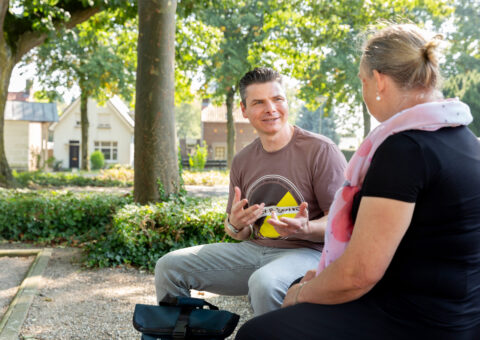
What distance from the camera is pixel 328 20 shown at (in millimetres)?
15016

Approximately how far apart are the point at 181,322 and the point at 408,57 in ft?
5.31

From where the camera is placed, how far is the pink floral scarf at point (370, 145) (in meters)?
1.80

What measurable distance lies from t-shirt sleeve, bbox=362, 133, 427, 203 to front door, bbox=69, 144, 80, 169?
50899mm

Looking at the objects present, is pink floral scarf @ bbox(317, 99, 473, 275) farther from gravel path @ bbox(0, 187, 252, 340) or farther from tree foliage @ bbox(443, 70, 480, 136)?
tree foliage @ bbox(443, 70, 480, 136)

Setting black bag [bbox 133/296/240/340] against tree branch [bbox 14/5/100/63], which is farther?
tree branch [bbox 14/5/100/63]

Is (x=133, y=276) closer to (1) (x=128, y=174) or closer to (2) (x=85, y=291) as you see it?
(2) (x=85, y=291)

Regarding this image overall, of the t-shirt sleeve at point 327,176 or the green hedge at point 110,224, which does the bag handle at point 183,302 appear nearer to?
the t-shirt sleeve at point 327,176

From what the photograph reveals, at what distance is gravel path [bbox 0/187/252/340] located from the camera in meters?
4.21

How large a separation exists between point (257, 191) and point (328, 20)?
12.8 metres

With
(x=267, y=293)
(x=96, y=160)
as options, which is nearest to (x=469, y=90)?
(x=96, y=160)

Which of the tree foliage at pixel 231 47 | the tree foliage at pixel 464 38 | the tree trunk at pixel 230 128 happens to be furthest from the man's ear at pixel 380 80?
the tree foliage at pixel 464 38

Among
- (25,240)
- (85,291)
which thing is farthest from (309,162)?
(25,240)

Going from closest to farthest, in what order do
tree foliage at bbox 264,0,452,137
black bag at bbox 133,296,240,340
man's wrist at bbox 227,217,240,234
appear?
black bag at bbox 133,296,240,340 → man's wrist at bbox 227,217,240,234 → tree foliage at bbox 264,0,452,137

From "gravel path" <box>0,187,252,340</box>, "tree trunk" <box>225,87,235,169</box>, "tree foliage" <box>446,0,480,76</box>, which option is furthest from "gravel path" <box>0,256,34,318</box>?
"tree foliage" <box>446,0,480,76</box>
